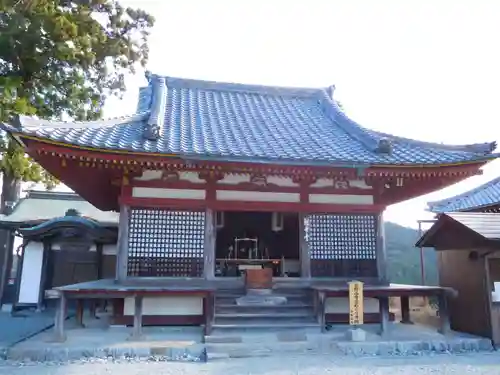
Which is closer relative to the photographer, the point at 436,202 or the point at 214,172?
the point at 214,172

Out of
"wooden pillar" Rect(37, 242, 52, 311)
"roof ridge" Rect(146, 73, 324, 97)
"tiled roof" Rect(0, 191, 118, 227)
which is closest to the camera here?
"roof ridge" Rect(146, 73, 324, 97)

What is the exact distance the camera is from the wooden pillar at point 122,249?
8172 millimetres

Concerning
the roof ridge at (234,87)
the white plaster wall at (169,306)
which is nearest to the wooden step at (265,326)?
the white plaster wall at (169,306)

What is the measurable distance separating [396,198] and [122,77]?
13.3 m

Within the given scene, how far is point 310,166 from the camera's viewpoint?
7871 mm

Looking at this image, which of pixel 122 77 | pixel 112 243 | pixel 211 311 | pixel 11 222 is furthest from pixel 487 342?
pixel 122 77

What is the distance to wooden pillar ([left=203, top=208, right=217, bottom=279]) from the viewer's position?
8.45 m

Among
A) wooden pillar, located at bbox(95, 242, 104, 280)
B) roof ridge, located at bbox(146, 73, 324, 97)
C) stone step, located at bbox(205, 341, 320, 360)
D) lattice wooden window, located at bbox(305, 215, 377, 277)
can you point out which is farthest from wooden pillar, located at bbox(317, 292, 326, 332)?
wooden pillar, located at bbox(95, 242, 104, 280)

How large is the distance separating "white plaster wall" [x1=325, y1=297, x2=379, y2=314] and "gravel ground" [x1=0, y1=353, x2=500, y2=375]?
2137 mm

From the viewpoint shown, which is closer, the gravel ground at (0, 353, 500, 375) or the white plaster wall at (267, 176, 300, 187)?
Result: the gravel ground at (0, 353, 500, 375)

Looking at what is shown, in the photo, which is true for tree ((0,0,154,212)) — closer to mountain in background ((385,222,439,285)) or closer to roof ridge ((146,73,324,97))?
roof ridge ((146,73,324,97))

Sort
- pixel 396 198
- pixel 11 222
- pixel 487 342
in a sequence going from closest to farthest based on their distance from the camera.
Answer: pixel 487 342 < pixel 396 198 < pixel 11 222

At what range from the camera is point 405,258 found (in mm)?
37781

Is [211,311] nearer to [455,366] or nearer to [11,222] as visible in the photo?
[455,366]
